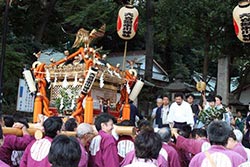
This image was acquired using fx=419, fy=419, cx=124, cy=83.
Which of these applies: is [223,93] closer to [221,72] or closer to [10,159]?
[221,72]

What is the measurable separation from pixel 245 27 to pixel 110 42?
496 inches

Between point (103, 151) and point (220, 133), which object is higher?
point (220, 133)

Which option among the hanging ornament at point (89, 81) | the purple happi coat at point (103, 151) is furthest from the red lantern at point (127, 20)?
the purple happi coat at point (103, 151)

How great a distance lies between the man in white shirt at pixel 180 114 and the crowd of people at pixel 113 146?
2747mm

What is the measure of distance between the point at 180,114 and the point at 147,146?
5.80 metres

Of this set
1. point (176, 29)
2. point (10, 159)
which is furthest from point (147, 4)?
point (10, 159)

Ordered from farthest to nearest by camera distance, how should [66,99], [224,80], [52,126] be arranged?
[224,80]
[66,99]
[52,126]

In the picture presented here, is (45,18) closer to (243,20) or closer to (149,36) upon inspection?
(149,36)

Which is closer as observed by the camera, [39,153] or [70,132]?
[39,153]

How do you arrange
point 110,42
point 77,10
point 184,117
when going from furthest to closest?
point 110,42 → point 77,10 → point 184,117

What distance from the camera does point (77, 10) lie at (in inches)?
733

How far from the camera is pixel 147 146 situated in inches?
128

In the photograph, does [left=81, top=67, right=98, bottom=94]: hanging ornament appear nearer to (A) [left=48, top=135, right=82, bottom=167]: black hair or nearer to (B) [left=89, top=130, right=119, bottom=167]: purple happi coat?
(B) [left=89, top=130, right=119, bottom=167]: purple happi coat

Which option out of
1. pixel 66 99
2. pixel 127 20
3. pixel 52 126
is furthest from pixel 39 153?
pixel 127 20
